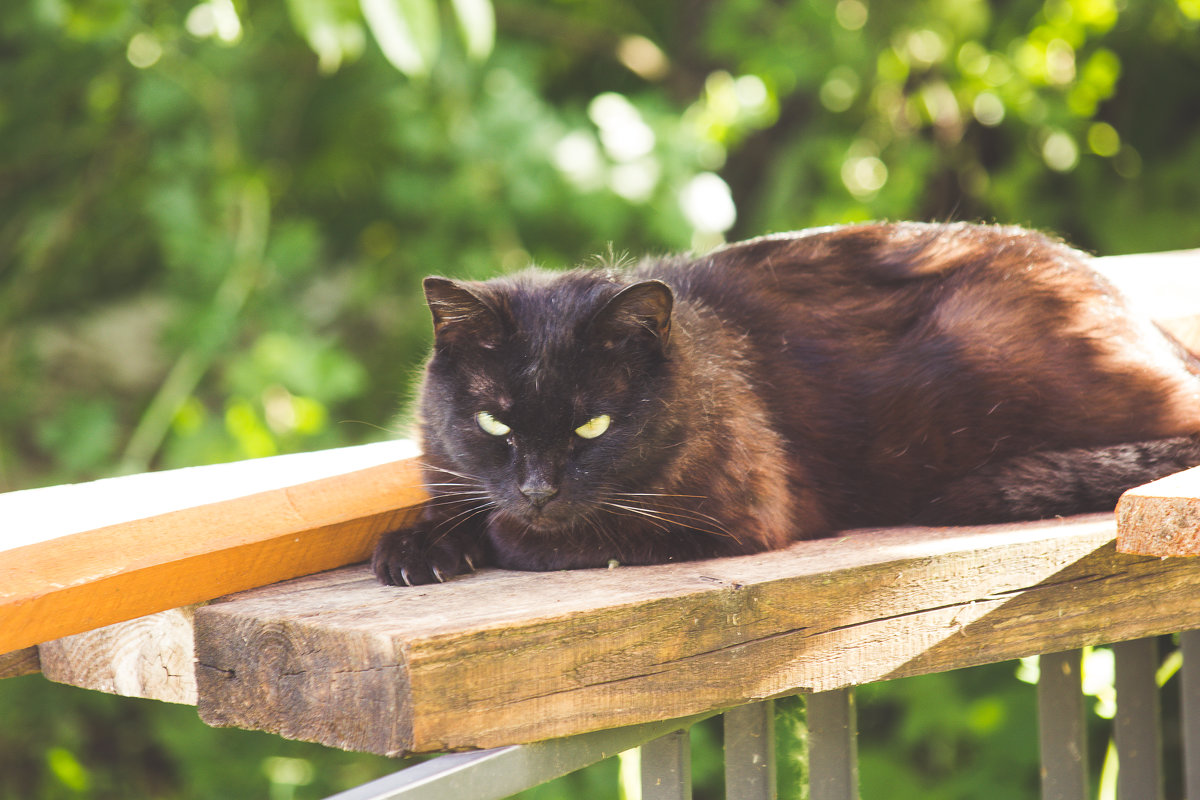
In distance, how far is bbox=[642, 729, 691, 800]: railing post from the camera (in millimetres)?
1242

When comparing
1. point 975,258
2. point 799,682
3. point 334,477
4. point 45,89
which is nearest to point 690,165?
point 975,258

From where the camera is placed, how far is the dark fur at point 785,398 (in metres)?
1.56

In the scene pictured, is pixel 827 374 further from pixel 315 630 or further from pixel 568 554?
pixel 315 630

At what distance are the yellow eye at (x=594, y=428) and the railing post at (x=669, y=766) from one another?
1.55 feet

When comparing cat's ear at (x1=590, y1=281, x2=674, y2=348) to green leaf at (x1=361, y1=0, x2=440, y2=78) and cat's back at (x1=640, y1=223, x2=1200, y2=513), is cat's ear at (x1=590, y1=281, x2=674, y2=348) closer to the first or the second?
cat's back at (x1=640, y1=223, x2=1200, y2=513)

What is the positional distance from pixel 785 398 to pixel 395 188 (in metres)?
2.10

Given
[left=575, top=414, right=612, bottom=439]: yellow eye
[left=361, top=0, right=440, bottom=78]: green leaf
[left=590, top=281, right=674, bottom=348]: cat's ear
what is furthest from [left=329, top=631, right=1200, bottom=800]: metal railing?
[left=361, top=0, right=440, bottom=78]: green leaf

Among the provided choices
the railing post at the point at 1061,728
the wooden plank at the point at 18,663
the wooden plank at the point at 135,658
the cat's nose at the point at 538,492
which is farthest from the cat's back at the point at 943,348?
the wooden plank at the point at 18,663

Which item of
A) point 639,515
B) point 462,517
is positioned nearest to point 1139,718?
point 639,515

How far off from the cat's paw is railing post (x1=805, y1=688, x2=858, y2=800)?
0.50 metres

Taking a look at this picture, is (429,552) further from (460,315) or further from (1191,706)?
(1191,706)

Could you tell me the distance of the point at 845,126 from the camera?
4047 millimetres

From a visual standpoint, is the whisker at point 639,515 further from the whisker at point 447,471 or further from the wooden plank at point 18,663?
the wooden plank at point 18,663

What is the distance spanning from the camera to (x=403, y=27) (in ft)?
5.13
